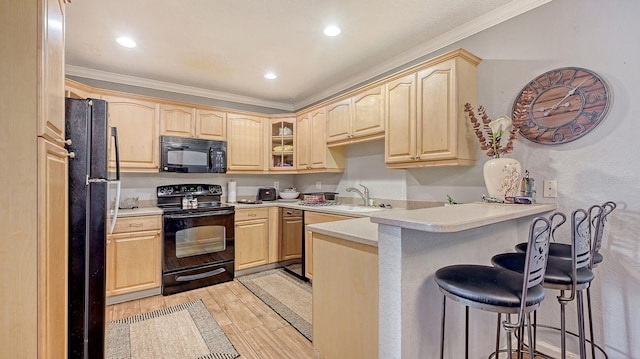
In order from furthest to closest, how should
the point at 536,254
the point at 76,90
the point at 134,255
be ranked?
1. the point at 134,255
2. the point at 76,90
3. the point at 536,254

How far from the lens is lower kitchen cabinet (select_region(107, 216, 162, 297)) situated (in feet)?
9.25

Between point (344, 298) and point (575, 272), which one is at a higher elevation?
point (575, 272)

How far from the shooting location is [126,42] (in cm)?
266

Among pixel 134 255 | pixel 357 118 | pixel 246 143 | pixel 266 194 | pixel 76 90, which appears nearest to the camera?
pixel 76 90

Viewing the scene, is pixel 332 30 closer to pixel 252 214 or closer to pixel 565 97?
pixel 565 97

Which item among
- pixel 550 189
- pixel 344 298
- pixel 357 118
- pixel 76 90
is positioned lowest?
pixel 344 298

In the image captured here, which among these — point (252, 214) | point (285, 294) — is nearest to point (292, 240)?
point (252, 214)

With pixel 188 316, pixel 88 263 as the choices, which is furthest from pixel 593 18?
pixel 188 316

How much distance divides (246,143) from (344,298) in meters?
2.97

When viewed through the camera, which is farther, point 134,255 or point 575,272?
point 134,255

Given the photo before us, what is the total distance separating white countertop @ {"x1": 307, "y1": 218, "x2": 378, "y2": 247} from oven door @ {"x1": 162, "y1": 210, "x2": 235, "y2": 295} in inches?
79.7

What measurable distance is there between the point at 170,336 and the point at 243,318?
57 centimetres

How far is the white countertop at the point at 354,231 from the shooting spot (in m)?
1.43

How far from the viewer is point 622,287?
5.57 ft
